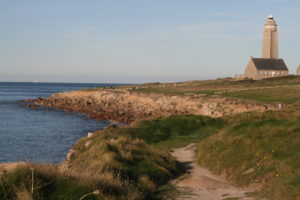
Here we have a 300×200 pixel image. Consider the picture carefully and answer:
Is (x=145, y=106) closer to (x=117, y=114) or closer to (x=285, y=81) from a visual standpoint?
(x=117, y=114)

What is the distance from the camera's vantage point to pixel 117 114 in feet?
199

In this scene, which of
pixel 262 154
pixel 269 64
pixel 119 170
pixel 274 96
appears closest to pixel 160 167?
pixel 119 170

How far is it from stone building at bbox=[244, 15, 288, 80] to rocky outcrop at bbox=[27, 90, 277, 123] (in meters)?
33.9

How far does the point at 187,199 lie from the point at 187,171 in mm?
5565

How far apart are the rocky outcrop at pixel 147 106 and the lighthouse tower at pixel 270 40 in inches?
1758

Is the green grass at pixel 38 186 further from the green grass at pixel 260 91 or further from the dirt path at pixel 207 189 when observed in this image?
the green grass at pixel 260 91

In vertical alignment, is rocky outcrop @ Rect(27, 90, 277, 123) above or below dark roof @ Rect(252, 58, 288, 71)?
below

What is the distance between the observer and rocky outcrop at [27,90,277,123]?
4450 cm

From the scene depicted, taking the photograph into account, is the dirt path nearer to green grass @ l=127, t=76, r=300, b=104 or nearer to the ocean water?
the ocean water

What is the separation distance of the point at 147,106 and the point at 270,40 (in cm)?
5319

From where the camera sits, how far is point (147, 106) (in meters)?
63.3

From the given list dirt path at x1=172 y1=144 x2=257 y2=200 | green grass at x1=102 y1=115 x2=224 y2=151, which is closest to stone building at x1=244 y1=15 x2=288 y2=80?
green grass at x1=102 y1=115 x2=224 y2=151

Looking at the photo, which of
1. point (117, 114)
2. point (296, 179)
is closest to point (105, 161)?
point (296, 179)

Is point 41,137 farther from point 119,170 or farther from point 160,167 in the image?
point 119,170
